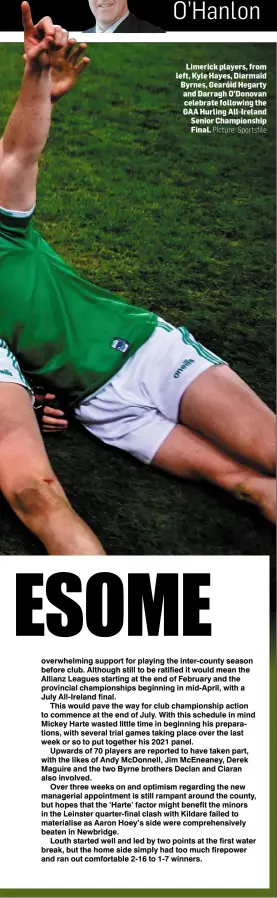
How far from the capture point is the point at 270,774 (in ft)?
12.0

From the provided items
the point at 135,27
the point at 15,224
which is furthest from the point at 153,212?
the point at 135,27

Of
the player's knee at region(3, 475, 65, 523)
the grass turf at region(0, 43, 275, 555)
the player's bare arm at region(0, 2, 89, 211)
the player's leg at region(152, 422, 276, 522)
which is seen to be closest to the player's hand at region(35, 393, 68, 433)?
the grass turf at region(0, 43, 275, 555)

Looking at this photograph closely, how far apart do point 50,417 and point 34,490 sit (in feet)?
1.30

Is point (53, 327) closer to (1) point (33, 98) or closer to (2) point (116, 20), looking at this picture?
(1) point (33, 98)

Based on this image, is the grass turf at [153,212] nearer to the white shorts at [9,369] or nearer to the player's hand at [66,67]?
the player's hand at [66,67]

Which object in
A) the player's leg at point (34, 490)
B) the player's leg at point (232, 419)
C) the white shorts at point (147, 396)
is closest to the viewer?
the player's leg at point (34, 490)

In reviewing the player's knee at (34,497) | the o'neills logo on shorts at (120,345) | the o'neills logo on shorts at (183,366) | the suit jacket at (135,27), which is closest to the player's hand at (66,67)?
the suit jacket at (135,27)

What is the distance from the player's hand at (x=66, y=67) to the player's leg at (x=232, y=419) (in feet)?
4.36

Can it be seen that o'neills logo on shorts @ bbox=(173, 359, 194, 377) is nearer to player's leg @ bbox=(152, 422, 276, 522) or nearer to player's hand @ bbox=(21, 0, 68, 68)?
player's leg @ bbox=(152, 422, 276, 522)

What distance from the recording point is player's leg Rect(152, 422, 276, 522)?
387 cm

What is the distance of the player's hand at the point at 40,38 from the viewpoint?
3.81m

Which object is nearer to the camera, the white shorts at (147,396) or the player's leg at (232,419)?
the player's leg at (232,419)

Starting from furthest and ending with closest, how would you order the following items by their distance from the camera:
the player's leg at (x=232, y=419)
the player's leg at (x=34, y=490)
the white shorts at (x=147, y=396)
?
1. the white shorts at (x=147, y=396)
2. the player's leg at (x=232, y=419)
3. the player's leg at (x=34, y=490)

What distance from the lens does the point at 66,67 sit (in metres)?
3.92
